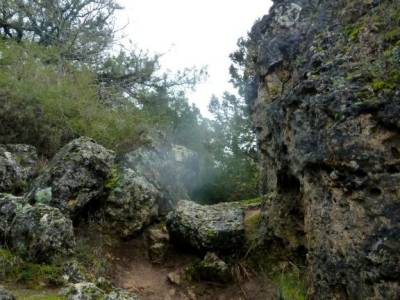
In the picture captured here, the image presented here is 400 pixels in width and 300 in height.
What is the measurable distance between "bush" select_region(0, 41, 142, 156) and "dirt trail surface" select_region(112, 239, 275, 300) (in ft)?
10.5

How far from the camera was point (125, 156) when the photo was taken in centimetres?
1161

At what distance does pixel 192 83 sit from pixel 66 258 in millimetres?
10236

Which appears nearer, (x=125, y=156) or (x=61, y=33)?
(x=125, y=156)

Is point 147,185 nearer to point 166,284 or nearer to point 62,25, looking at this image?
point 166,284

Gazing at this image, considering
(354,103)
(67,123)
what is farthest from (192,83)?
(354,103)

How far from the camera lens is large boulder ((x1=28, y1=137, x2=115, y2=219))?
8.77m

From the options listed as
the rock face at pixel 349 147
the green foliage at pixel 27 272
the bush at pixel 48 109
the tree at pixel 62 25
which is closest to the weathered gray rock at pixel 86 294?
the green foliage at pixel 27 272

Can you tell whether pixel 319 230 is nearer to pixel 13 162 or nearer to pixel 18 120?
pixel 13 162

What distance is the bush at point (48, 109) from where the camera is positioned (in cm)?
1060

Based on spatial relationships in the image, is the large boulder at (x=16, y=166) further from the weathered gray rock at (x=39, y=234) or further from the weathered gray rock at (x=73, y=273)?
the weathered gray rock at (x=73, y=273)

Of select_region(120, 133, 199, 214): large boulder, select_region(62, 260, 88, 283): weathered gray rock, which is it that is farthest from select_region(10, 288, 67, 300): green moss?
select_region(120, 133, 199, 214): large boulder

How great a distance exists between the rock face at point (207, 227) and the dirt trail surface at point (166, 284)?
46cm

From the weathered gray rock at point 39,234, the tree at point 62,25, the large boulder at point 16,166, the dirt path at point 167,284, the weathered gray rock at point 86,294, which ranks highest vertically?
the tree at point 62,25

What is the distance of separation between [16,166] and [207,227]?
4.12m
